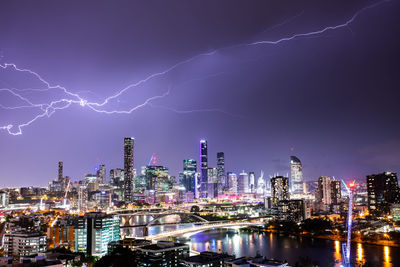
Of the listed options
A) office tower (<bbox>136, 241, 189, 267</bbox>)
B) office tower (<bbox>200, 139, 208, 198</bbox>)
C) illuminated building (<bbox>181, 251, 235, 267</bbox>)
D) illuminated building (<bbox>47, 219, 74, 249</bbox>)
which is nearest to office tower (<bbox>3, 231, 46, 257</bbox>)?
illuminated building (<bbox>47, 219, 74, 249</bbox>)

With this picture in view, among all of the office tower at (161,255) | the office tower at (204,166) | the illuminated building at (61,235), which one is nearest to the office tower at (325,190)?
the office tower at (204,166)

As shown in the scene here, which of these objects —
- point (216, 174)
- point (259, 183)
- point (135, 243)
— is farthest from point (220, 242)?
point (259, 183)

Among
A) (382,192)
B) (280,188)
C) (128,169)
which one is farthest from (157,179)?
(382,192)

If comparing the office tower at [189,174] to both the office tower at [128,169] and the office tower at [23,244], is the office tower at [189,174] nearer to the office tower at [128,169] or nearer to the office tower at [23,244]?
the office tower at [128,169]

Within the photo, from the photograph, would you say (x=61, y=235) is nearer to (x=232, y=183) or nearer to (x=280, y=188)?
(x=280, y=188)

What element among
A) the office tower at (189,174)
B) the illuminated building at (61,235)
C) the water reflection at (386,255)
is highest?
the office tower at (189,174)
